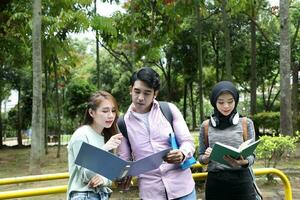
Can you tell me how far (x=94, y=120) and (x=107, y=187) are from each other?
0.40m

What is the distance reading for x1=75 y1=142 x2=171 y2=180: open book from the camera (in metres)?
2.40

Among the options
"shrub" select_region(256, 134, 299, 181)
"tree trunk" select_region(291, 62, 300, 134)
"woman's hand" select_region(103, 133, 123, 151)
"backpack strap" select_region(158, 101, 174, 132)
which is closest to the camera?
"woman's hand" select_region(103, 133, 123, 151)

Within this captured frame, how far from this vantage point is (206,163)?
122 inches

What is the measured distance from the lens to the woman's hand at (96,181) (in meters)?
2.60

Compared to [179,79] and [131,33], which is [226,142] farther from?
[179,79]

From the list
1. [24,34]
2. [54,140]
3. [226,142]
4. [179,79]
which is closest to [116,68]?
[179,79]

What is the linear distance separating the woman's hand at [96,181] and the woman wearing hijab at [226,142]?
76 cm

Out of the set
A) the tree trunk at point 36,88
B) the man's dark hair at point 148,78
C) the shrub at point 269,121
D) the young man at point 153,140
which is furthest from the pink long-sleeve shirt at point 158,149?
the shrub at point 269,121

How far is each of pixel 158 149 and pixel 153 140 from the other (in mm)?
60

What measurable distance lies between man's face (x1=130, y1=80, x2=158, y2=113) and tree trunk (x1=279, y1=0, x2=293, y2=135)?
322 inches

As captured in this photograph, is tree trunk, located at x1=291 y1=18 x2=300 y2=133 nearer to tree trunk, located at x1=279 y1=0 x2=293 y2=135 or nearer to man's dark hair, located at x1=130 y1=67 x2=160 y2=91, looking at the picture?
tree trunk, located at x1=279 y1=0 x2=293 y2=135

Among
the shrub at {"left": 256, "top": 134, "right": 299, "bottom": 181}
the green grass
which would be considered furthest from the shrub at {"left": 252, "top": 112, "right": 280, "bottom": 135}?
the shrub at {"left": 256, "top": 134, "right": 299, "bottom": 181}

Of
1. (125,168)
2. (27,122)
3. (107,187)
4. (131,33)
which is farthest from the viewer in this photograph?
(27,122)

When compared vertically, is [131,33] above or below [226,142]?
above
